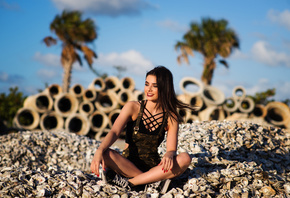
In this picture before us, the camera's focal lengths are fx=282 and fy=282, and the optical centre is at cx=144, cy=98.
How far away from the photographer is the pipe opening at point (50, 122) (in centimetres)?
1191

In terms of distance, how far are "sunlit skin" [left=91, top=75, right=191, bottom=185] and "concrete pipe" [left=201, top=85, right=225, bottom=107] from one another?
32.3ft

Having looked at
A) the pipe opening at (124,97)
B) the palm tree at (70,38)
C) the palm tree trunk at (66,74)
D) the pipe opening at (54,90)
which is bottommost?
the pipe opening at (124,97)

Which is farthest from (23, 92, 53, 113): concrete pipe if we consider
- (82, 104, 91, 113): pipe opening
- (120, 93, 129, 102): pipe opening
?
(120, 93, 129, 102): pipe opening

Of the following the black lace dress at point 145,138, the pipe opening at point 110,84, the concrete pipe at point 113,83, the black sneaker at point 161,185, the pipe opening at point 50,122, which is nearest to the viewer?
the black sneaker at point 161,185

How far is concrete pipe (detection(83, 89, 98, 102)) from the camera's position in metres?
12.2

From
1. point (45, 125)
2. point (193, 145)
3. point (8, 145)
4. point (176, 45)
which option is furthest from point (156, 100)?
point (176, 45)

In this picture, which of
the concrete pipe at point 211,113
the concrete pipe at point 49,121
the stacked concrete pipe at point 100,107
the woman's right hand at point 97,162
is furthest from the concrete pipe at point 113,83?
the woman's right hand at point 97,162

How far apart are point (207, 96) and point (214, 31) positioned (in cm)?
644

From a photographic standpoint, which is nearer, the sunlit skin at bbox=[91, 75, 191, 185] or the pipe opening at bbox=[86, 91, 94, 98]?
the sunlit skin at bbox=[91, 75, 191, 185]

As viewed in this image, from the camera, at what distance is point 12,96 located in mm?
15469

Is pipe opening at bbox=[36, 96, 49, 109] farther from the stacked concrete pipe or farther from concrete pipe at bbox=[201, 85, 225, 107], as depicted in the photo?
concrete pipe at bbox=[201, 85, 225, 107]

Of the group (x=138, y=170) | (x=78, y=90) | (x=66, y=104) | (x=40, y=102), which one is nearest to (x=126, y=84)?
(x=78, y=90)

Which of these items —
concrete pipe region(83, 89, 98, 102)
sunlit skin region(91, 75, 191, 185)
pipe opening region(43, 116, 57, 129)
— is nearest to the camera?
sunlit skin region(91, 75, 191, 185)

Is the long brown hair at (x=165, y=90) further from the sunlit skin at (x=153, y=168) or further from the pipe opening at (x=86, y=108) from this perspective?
the pipe opening at (x=86, y=108)
